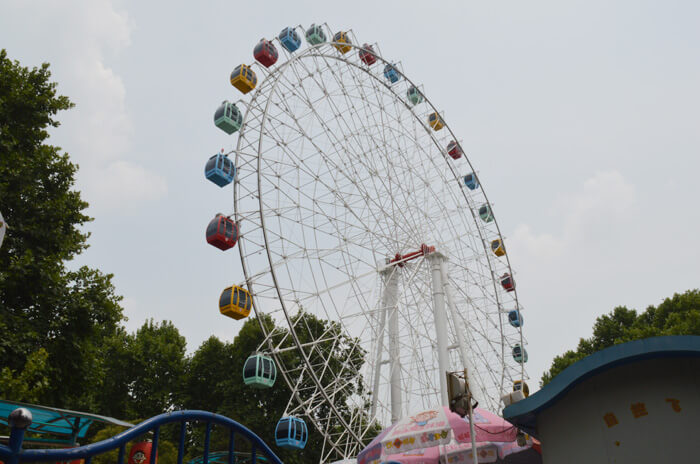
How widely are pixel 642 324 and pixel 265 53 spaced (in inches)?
1040

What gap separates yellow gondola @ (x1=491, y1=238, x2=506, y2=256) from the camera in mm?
26250

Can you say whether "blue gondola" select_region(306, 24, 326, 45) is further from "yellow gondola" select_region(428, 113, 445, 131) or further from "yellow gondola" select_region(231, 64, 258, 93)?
"yellow gondola" select_region(428, 113, 445, 131)

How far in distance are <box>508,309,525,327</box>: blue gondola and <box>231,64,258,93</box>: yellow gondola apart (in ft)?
50.9

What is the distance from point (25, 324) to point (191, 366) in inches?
832

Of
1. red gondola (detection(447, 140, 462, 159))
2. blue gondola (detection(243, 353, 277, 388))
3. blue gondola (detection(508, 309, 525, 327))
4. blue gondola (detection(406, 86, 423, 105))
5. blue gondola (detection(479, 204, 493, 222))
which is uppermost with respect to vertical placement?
blue gondola (detection(406, 86, 423, 105))

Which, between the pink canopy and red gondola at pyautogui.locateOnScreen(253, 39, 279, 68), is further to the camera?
red gondola at pyautogui.locateOnScreen(253, 39, 279, 68)

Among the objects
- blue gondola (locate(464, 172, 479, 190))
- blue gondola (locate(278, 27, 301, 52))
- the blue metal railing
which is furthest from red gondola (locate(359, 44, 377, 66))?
the blue metal railing

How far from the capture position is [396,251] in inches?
822

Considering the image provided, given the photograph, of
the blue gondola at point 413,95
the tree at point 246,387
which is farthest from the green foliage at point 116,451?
the blue gondola at point 413,95

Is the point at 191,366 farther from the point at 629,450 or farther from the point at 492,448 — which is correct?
the point at 629,450

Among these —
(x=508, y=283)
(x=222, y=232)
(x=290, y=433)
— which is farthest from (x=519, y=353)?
(x=222, y=232)

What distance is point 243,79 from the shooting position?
62.7 feet

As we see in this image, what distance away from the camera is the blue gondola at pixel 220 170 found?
17.3 meters

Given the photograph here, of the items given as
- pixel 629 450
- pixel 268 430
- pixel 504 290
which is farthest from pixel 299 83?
pixel 268 430
